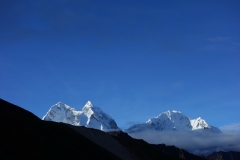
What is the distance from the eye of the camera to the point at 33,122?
79.5 metres

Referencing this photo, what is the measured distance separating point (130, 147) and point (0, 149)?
80404mm

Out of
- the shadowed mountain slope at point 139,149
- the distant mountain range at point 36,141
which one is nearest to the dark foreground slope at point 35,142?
the distant mountain range at point 36,141

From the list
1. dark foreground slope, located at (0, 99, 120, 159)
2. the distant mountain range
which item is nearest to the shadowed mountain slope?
the distant mountain range

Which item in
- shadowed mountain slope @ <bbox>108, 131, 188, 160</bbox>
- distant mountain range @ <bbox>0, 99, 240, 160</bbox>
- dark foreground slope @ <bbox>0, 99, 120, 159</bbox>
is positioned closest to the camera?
dark foreground slope @ <bbox>0, 99, 120, 159</bbox>

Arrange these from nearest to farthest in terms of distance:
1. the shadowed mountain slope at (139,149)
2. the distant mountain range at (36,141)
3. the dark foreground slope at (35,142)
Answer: the dark foreground slope at (35,142) < the distant mountain range at (36,141) < the shadowed mountain slope at (139,149)

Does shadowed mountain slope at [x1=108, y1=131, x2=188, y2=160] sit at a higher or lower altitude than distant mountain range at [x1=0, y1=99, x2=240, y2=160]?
higher

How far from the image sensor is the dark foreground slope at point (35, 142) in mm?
55544

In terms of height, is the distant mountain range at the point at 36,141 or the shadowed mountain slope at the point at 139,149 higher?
the shadowed mountain slope at the point at 139,149

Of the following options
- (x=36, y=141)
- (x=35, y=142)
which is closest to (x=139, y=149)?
(x=36, y=141)

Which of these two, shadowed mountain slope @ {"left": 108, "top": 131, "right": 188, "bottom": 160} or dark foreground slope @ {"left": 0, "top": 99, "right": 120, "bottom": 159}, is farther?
shadowed mountain slope @ {"left": 108, "top": 131, "right": 188, "bottom": 160}

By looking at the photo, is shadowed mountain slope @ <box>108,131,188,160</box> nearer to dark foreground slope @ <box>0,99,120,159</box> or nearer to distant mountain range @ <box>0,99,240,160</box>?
distant mountain range @ <box>0,99,240,160</box>

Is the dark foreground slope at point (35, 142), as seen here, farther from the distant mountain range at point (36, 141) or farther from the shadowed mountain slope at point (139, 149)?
the shadowed mountain slope at point (139, 149)

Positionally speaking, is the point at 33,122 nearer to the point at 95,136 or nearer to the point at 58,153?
the point at 58,153

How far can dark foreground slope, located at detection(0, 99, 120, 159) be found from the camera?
55.5 metres
